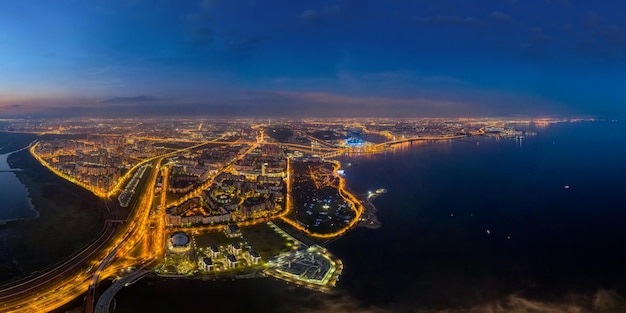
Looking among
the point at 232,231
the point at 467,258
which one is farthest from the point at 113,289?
the point at 467,258

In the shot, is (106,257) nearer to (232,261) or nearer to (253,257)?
(232,261)

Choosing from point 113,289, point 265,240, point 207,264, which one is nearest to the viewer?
point 113,289

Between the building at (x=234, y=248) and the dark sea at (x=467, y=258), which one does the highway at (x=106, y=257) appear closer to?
the dark sea at (x=467, y=258)

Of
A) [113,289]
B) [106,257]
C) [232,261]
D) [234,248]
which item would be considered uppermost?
[234,248]

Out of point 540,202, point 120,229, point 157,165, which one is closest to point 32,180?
point 157,165

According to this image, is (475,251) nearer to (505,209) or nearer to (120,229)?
(505,209)
